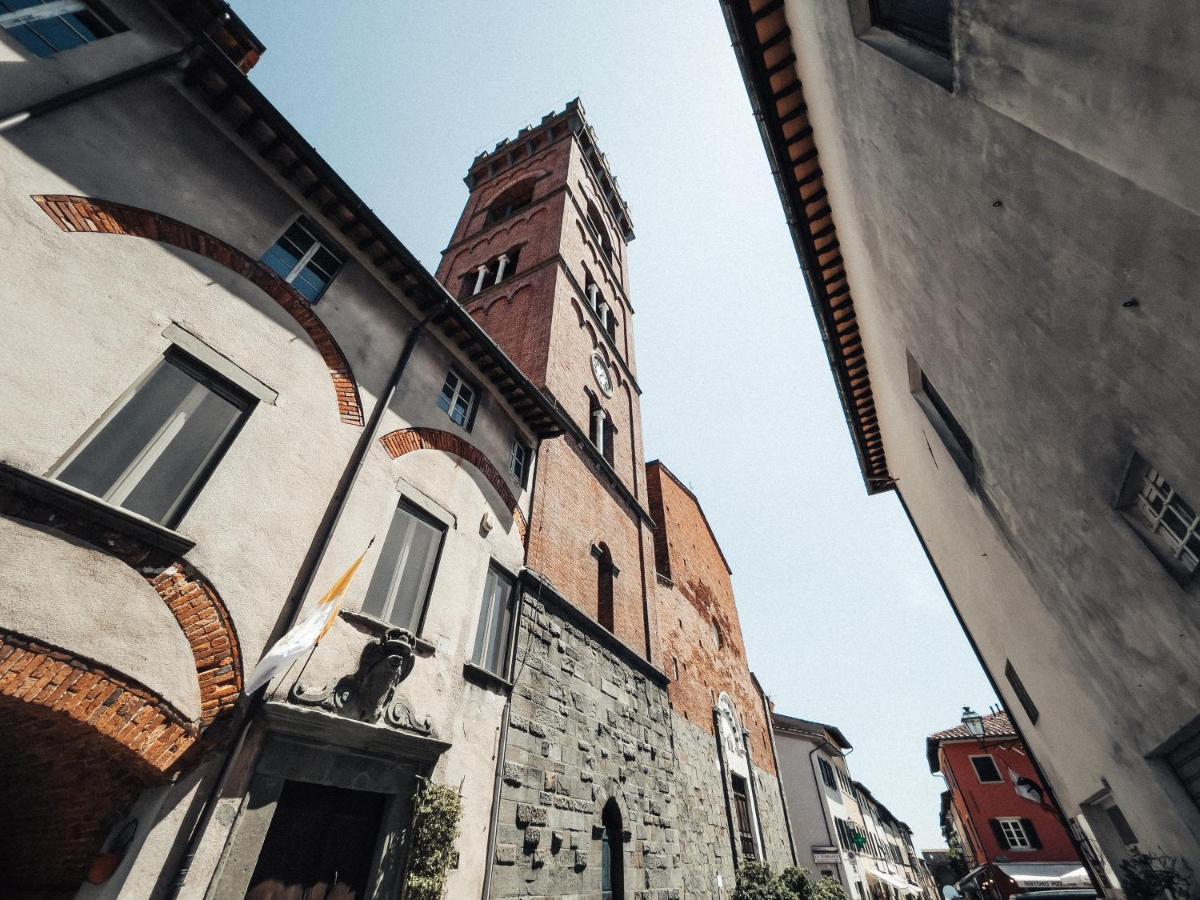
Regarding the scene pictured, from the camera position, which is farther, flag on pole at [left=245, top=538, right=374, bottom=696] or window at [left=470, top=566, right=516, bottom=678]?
window at [left=470, top=566, right=516, bottom=678]

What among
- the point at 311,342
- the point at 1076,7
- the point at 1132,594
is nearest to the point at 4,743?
the point at 311,342

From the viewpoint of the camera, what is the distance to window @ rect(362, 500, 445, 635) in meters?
5.97

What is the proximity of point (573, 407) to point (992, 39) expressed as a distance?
1045 cm

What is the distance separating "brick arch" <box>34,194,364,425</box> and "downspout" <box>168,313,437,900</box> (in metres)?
0.39

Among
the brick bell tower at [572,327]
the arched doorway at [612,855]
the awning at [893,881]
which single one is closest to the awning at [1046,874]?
the awning at [893,881]

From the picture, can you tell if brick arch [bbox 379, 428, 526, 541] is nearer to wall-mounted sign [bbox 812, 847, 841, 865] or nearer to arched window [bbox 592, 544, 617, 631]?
arched window [bbox 592, 544, 617, 631]

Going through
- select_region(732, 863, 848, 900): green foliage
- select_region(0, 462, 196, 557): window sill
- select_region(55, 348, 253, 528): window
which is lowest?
select_region(732, 863, 848, 900): green foliage

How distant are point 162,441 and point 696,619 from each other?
1412cm

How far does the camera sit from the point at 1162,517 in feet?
11.0

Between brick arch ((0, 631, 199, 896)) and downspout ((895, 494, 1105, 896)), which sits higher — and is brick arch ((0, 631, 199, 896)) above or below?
below

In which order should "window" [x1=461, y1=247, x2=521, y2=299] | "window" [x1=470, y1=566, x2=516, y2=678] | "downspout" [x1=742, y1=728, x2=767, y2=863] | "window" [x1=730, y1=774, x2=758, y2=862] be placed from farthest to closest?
"window" [x1=461, y1=247, x2=521, y2=299] → "downspout" [x1=742, y1=728, x2=767, y2=863] → "window" [x1=730, y1=774, x2=758, y2=862] → "window" [x1=470, y1=566, x2=516, y2=678]

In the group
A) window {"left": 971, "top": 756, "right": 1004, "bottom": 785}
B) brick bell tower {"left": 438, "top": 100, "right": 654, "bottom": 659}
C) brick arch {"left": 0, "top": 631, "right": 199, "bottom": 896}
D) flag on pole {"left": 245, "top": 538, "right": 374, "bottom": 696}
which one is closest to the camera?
brick arch {"left": 0, "top": 631, "right": 199, "bottom": 896}

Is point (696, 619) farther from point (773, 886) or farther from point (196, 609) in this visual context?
point (196, 609)

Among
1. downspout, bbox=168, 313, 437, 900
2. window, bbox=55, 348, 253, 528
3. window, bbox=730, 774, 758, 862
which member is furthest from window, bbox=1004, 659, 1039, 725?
window, bbox=55, 348, 253, 528
